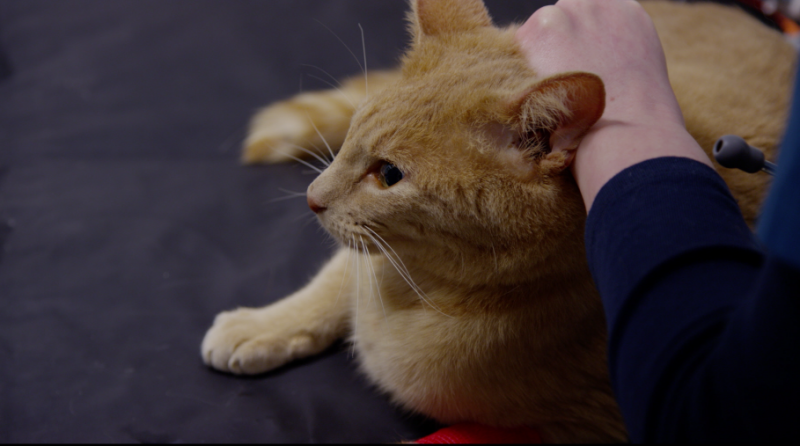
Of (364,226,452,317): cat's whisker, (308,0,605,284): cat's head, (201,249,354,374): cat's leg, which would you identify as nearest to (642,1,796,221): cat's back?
(308,0,605,284): cat's head

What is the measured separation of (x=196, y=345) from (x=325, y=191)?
51cm

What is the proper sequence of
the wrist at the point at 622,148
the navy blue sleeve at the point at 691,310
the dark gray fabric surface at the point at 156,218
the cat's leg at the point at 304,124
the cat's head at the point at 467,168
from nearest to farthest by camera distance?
the navy blue sleeve at the point at 691,310 < the wrist at the point at 622,148 < the cat's head at the point at 467,168 < the dark gray fabric surface at the point at 156,218 < the cat's leg at the point at 304,124

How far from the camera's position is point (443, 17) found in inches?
38.5

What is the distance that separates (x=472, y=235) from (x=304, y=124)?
807 millimetres

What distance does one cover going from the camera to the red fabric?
3.27ft

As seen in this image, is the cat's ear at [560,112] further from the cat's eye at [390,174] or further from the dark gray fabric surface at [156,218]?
the dark gray fabric surface at [156,218]

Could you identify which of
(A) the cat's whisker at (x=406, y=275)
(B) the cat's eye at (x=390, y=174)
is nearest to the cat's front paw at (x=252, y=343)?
(A) the cat's whisker at (x=406, y=275)

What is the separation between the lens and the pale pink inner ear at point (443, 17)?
98cm

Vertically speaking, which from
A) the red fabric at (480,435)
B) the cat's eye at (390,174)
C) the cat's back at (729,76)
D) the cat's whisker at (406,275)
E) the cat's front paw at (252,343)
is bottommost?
the red fabric at (480,435)

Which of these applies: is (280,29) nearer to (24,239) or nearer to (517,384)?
(24,239)

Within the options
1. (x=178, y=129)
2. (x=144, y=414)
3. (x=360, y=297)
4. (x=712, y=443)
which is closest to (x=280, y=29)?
(x=178, y=129)

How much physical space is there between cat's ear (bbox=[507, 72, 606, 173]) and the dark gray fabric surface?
1.35 ft

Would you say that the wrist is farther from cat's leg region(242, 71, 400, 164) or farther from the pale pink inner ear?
cat's leg region(242, 71, 400, 164)

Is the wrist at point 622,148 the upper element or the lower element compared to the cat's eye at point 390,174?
upper
